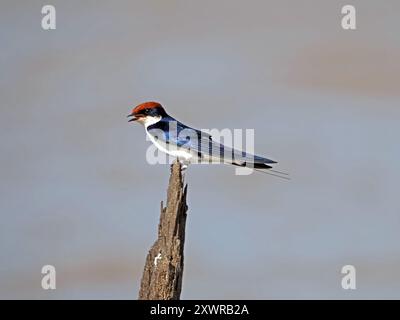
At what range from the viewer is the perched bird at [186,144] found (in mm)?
3721

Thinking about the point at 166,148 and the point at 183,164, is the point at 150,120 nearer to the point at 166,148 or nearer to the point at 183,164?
the point at 166,148

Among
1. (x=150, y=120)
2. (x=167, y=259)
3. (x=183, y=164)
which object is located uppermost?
(x=150, y=120)

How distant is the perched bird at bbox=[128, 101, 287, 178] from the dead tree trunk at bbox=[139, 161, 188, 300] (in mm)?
455

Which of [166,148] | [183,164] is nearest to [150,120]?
[166,148]

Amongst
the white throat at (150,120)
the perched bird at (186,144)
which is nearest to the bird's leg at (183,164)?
the perched bird at (186,144)

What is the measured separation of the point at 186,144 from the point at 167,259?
78 cm

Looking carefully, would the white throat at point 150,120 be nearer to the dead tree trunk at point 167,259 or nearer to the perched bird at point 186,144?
the perched bird at point 186,144

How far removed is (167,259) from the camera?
10.5 feet

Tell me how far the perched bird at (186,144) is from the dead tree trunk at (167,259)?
46 centimetres
